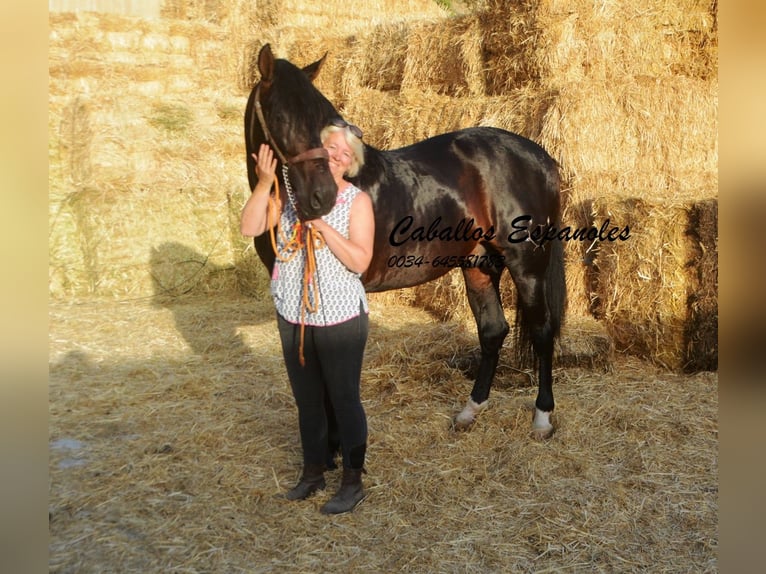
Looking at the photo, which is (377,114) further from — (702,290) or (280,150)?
(280,150)

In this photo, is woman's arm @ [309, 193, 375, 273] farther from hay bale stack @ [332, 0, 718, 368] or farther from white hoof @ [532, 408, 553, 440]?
hay bale stack @ [332, 0, 718, 368]

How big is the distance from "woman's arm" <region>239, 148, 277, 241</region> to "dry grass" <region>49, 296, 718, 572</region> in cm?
109

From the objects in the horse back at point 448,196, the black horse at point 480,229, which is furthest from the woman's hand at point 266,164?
the horse back at point 448,196

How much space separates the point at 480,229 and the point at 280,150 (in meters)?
1.36

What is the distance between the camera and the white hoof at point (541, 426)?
10.4ft

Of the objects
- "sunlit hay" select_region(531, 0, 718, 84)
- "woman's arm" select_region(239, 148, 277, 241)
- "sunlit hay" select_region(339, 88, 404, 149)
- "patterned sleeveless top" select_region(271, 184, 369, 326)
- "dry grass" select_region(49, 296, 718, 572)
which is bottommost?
"dry grass" select_region(49, 296, 718, 572)

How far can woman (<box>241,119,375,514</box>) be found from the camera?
2152 millimetres

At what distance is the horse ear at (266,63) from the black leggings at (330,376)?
2.77ft

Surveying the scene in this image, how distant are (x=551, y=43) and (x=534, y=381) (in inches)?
106

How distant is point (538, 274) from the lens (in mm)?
3273

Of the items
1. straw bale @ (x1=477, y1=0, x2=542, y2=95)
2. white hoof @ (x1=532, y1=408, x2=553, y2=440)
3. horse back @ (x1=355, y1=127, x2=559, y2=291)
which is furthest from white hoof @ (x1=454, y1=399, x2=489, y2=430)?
straw bale @ (x1=477, y1=0, x2=542, y2=95)
